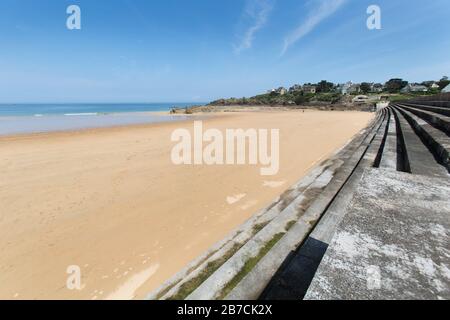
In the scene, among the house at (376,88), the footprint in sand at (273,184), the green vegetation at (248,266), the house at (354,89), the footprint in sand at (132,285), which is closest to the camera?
the green vegetation at (248,266)

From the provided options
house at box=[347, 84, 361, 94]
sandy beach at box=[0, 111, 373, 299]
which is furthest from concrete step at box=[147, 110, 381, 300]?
house at box=[347, 84, 361, 94]

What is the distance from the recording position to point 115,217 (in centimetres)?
369

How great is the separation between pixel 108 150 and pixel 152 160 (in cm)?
287

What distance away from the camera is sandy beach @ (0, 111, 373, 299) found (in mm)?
2502

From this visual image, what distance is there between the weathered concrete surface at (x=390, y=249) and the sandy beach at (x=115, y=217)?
86.5 inches

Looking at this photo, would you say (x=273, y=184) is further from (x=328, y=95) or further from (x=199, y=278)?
(x=328, y=95)

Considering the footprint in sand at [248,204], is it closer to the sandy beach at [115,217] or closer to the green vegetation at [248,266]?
the sandy beach at [115,217]

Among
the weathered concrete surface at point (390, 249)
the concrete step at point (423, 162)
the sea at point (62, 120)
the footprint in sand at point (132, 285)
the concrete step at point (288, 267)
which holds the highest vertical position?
the sea at point (62, 120)

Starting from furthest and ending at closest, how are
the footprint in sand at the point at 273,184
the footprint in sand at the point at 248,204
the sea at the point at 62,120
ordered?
the sea at the point at 62,120, the footprint in sand at the point at 273,184, the footprint in sand at the point at 248,204

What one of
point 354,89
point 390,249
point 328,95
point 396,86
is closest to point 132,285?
point 390,249

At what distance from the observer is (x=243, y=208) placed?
396 centimetres

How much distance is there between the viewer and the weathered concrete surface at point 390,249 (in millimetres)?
720

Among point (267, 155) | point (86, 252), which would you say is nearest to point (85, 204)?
point (86, 252)

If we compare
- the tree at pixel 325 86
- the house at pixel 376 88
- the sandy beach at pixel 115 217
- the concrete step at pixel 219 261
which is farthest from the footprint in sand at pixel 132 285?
the tree at pixel 325 86
